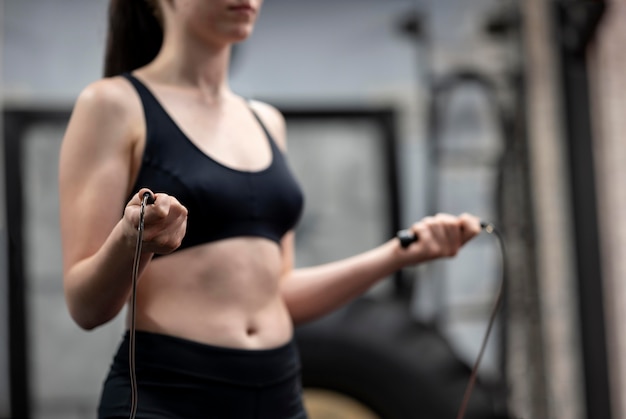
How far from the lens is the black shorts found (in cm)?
102

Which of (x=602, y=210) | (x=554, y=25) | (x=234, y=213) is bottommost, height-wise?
(x=602, y=210)

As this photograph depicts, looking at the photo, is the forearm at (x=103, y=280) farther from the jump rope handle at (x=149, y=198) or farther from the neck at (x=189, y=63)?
the neck at (x=189, y=63)

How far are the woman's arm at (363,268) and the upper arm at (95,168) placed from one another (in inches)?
12.6

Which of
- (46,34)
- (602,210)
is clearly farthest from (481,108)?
(46,34)

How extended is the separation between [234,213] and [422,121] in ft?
8.48

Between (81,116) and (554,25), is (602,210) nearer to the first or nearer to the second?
(554,25)

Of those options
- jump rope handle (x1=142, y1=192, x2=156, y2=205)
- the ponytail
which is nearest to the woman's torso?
the ponytail

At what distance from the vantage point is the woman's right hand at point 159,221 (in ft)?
2.60

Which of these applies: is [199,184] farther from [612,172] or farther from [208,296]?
[612,172]

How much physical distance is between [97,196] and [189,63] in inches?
10.0

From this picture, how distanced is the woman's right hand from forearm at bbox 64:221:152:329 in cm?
3

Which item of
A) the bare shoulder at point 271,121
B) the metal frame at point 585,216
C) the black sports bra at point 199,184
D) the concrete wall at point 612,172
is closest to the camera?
the black sports bra at point 199,184

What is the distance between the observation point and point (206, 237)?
1.06m

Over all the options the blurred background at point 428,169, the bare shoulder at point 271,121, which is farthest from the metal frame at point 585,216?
the bare shoulder at point 271,121
